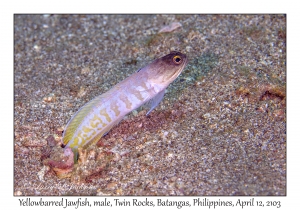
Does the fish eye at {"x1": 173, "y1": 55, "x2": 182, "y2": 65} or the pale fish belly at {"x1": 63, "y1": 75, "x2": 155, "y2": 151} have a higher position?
the fish eye at {"x1": 173, "y1": 55, "x2": 182, "y2": 65}

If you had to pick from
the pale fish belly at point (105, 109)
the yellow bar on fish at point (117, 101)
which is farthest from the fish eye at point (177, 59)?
the pale fish belly at point (105, 109)

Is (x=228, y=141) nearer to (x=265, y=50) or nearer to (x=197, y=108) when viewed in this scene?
(x=197, y=108)

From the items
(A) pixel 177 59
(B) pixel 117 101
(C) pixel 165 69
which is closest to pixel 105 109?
(B) pixel 117 101

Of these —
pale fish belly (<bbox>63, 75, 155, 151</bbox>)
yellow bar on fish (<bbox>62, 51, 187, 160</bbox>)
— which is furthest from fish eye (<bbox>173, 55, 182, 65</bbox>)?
pale fish belly (<bbox>63, 75, 155, 151</bbox>)

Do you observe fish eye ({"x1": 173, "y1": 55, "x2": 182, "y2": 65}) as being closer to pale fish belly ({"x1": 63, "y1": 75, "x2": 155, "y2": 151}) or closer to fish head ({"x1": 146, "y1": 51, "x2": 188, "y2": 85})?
fish head ({"x1": 146, "y1": 51, "x2": 188, "y2": 85})

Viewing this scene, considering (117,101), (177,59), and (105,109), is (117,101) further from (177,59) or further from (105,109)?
(177,59)

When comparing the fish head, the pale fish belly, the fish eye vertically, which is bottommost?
the pale fish belly

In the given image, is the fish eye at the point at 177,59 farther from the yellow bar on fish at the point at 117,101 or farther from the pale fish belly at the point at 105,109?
the pale fish belly at the point at 105,109

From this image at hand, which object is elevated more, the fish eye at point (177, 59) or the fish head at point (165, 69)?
the fish eye at point (177, 59)
